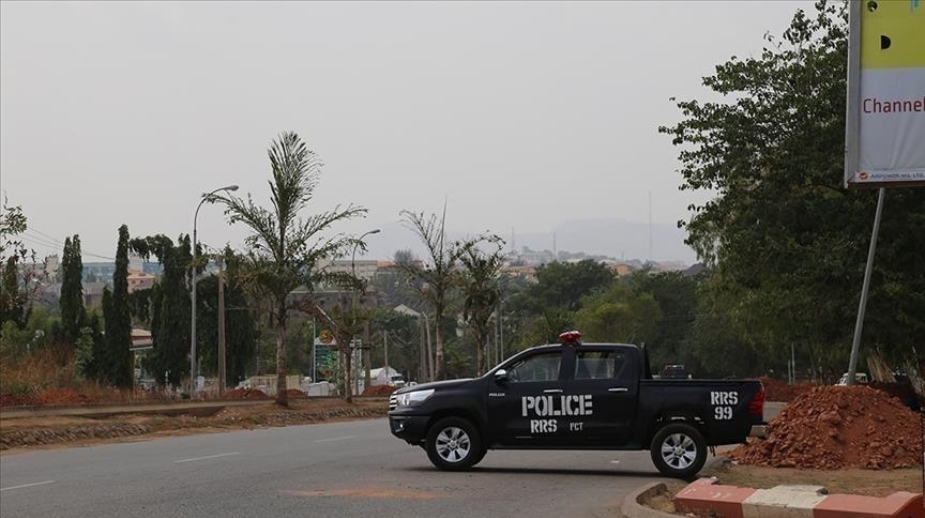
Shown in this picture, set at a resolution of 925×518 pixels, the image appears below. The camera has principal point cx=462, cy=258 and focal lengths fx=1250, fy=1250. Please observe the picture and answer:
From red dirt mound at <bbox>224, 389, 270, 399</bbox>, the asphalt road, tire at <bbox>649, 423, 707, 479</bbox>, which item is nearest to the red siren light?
tire at <bbox>649, 423, 707, 479</bbox>

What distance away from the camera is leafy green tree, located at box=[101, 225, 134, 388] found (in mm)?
61188

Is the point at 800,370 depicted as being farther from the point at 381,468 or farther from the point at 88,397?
the point at 381,468

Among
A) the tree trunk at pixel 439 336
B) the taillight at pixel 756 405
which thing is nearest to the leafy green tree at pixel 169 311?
the tree trunk at pixel 439 336

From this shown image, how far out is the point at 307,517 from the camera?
503 inches

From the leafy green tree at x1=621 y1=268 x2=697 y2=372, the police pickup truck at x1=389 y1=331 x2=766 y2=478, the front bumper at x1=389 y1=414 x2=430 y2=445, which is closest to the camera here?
the police pickup truck at x1=389 y1=331 x2=766 y2=478

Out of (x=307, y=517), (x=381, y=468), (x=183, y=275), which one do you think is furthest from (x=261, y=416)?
(x=183, y=275)

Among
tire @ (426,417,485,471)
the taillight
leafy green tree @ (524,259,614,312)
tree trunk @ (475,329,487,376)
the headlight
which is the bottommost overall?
tire @ (426,417,485,471)

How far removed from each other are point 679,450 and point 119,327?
163 feet

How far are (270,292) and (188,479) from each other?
21.0 m

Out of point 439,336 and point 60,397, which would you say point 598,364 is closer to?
point 60,397

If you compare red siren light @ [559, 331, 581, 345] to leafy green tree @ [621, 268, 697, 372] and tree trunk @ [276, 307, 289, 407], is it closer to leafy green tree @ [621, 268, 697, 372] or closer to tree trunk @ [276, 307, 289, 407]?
tree trunk @ [276, 307, 289, 407]

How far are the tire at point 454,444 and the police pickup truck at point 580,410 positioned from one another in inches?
0.6

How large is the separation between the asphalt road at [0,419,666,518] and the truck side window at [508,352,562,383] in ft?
4.46

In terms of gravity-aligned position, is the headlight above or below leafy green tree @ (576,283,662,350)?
below
